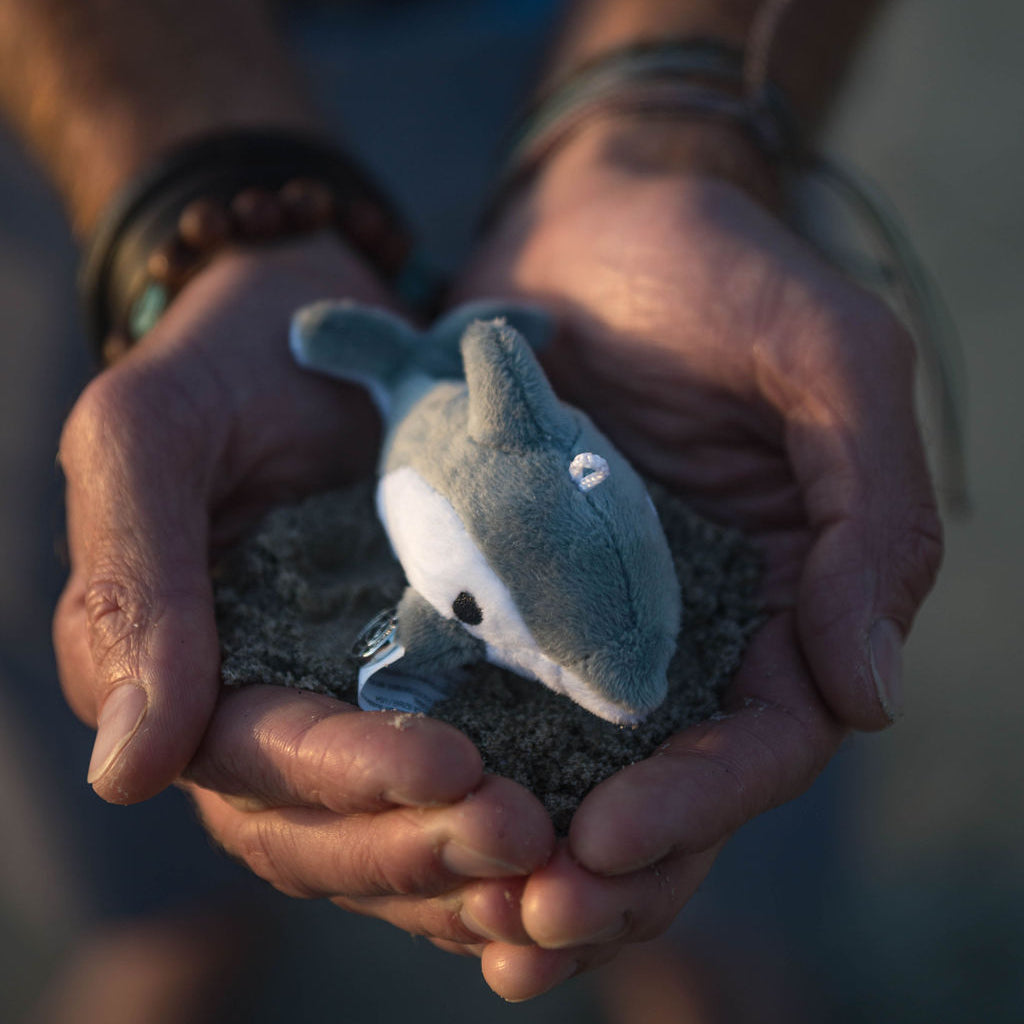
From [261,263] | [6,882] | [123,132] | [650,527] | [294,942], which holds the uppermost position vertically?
[123,132]

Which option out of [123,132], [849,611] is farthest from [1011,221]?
[123,132]

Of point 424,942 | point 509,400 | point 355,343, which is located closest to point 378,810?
point 509,400

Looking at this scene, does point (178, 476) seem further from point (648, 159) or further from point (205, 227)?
point (648, 159)

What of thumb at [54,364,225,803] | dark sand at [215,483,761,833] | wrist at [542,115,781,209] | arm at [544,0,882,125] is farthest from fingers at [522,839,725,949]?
arm at [544,0,882,125]

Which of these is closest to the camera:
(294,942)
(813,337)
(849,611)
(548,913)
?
(548,913)

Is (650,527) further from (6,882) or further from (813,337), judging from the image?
(6,882)

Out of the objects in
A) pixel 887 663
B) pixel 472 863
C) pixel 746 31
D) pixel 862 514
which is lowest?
pixel 887 663
